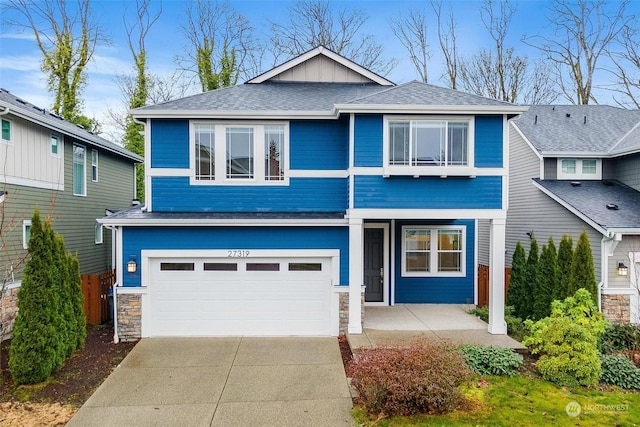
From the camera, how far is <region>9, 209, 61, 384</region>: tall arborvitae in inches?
261

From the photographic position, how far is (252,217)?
920 cm

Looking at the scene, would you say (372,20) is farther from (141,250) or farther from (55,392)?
(55,392)

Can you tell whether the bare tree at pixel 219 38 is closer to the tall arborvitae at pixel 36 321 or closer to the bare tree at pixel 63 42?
the bare tree at pixel 63 42

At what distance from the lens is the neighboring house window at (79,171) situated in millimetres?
12289

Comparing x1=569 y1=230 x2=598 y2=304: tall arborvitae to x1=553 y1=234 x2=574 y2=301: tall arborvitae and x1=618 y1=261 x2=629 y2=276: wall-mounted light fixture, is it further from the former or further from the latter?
x1=618 y1=261 x2=629 y2=276: wall-mounted light fixture

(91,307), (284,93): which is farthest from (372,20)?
(91,307)

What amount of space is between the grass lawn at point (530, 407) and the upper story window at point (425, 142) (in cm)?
438

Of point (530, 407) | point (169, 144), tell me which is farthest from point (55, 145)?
point (530, 407)

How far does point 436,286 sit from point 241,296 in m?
5.76

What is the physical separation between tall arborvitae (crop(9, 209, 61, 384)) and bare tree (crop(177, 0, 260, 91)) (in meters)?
16.9

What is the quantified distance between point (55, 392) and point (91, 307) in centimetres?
406

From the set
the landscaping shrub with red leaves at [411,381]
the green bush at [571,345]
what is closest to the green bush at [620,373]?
the green bush at [571,345]

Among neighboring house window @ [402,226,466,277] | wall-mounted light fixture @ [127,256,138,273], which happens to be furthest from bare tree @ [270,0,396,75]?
wall-mounted light fixture @ [127,256,138,273]

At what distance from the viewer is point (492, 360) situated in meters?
7.21
